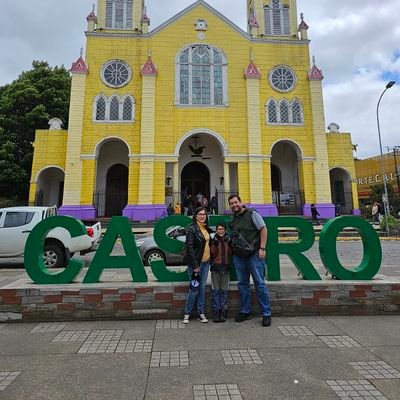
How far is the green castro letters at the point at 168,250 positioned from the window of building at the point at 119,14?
21622 millimetres

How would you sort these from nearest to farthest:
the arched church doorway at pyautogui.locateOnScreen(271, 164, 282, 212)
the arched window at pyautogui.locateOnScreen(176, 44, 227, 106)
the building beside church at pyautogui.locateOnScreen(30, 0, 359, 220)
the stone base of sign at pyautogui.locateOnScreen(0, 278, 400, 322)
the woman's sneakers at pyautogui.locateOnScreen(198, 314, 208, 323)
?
the woman's sneakers at pyautogui.locateOnScreen(198, 314, 208, 323) → the stone base of sign at pyautogui.locateOnScreen(0, 278, 400, 322) → the building beside church at pyautogui.locateOnScreen(30, 0, 359, 220) → the arched window at pyautogui.locateOnScreen(176, 44, 227, 106) → the arched church doorway at pyautogui.locateOnScreen(271, 164, 282, 212)

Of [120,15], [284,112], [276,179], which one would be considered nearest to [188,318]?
[284,112]

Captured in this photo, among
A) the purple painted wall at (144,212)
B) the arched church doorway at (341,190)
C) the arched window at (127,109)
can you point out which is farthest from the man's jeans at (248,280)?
the arched church doorway at (341,190)

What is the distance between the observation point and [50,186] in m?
21.7

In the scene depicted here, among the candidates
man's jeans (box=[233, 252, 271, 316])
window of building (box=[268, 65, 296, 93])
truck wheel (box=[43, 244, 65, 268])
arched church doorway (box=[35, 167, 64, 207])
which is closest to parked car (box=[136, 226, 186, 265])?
truck wheel (box=[43, 244, 65, 268])

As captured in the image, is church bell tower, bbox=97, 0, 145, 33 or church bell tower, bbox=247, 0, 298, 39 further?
church bell tower, bbox=247, 0, 298, 39

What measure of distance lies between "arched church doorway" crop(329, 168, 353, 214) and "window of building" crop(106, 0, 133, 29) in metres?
18.9

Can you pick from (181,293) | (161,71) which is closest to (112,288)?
(181,293)

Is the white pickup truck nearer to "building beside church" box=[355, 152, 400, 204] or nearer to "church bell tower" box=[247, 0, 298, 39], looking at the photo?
"church bell tower" box=[247, 0, 298, 39]

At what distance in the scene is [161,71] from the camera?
2075cm

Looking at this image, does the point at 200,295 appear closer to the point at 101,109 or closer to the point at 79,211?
the point at 79,211

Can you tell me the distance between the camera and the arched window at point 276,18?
22.9m

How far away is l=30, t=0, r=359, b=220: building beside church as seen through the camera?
19.7 metres

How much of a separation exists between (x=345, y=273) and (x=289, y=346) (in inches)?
81.4
